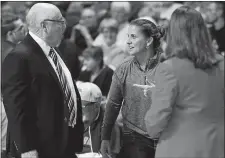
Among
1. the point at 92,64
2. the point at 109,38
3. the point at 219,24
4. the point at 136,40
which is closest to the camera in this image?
the point at 136,40

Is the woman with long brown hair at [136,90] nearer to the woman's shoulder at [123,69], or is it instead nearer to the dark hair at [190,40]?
the woman's shoulder at [123,69]

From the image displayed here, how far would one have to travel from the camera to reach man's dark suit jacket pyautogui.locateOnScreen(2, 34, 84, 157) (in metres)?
3.91

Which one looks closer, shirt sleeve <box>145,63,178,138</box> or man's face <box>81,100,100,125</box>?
shirt sleeve <box>145,63,178,138</box>

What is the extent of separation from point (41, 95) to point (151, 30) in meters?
1.32

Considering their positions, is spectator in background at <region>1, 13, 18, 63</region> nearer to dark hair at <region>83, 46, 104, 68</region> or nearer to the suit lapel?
dark hair at <region>83, 46, 104, 68</region>

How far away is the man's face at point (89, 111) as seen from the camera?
531 cm

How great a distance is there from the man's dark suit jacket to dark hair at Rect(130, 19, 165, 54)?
105 cm

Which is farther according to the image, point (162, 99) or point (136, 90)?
point (136, 90)

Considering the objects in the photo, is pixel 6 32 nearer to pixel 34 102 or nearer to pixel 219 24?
pixel 34 102

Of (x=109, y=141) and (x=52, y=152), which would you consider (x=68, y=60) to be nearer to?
(x=109, y=141)

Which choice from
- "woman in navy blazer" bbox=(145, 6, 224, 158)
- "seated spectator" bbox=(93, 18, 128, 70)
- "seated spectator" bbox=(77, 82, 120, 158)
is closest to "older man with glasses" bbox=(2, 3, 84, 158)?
"woman in navy blazer" bbox=(145, 6, 224, 158)

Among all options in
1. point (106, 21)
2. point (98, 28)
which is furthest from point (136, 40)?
point (98, 28)

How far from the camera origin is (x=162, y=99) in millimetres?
3750

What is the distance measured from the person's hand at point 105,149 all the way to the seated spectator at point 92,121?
31cm
